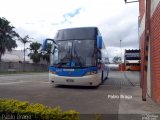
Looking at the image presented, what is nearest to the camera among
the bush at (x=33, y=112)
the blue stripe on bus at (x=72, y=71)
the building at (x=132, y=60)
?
the bush at (x=33, y=112)

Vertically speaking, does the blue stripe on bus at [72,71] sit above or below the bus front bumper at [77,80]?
above

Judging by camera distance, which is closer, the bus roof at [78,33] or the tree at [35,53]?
the bus roof at [78,33]

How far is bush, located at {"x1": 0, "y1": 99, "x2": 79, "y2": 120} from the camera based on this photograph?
5.21 meters

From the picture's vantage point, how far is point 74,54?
14320 millimetres

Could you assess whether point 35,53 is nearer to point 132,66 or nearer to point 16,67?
point 16,67

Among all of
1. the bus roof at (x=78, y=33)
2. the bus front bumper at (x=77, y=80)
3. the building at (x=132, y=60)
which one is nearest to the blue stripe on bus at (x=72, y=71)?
the bus front bumper at (x=77, y=80)

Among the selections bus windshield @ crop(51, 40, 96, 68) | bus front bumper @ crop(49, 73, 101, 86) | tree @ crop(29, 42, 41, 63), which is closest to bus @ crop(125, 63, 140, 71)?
bus front bumper @ crop(49, 73, 101, 86)

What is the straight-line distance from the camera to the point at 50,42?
49.1 ft

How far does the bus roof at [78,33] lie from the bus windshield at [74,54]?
0.78 feet

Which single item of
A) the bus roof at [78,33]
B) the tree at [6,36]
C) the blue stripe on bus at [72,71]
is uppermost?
the tree at [6,36]

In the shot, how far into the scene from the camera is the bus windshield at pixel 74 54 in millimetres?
14180

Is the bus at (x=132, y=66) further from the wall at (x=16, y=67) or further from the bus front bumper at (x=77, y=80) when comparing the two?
the bus front bumper at (x=77, y=80)

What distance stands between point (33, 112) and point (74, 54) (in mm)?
9126

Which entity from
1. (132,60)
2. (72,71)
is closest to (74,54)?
(72,71)
